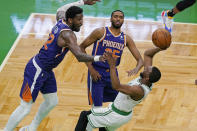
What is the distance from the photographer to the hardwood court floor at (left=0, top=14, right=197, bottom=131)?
653 centimetres

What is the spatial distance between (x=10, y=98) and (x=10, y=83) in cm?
54

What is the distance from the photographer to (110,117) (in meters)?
5.06

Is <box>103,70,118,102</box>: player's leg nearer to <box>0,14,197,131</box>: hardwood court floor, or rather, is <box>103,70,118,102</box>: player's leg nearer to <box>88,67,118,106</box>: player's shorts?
<box>88,67,118,106</box>: player's shorts

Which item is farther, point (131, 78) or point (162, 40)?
point (131, 78)

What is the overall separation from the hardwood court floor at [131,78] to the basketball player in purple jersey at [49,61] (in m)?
0.80

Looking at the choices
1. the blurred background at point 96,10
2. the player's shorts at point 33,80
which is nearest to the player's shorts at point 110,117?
the player's shorts at point 33,80

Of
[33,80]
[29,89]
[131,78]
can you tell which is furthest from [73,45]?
[131,78]

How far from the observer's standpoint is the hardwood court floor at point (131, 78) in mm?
6527

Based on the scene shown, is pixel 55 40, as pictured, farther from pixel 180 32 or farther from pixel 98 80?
pixel 180 32

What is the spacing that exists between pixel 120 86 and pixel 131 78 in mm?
3125

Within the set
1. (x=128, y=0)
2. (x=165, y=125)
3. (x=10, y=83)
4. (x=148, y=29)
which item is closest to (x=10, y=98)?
(x=10, y=83)

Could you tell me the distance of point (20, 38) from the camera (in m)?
9.30

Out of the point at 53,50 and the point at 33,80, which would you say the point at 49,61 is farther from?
the point at 33,80

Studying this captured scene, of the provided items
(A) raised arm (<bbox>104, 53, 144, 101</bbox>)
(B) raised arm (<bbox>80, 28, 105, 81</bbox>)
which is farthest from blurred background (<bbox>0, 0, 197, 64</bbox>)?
(A) raised arm (<bbox>104, 53, 144, 101</bbox>)
